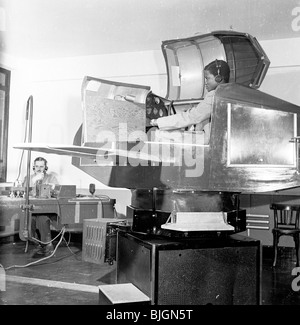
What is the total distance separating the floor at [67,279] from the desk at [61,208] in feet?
1.82

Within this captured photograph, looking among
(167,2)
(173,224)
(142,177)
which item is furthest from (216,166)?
(167,2)

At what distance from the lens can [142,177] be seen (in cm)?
321

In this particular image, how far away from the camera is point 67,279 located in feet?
14.1

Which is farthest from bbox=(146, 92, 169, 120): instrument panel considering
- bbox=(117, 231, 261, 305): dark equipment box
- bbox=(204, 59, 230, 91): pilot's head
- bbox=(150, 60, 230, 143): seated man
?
bbox=(117, 231, 261, 305): dark equipment box

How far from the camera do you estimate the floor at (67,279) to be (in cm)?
362

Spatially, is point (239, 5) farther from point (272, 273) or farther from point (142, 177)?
point (272, 273)

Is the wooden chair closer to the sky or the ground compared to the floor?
closer to the sky

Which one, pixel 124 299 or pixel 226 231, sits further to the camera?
pixel 226 231

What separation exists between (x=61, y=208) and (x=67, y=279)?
1.22m

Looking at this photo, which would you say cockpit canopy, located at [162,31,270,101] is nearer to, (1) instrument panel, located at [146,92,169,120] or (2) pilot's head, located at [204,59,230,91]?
(1) instrument panel, located at [146,92,169,120]

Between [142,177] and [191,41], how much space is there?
1601 mm

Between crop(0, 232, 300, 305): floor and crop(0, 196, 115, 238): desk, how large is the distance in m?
0.56

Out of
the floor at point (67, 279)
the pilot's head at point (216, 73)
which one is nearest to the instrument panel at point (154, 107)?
the pilot's head at point (216, 73)

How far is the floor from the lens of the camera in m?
3.62
